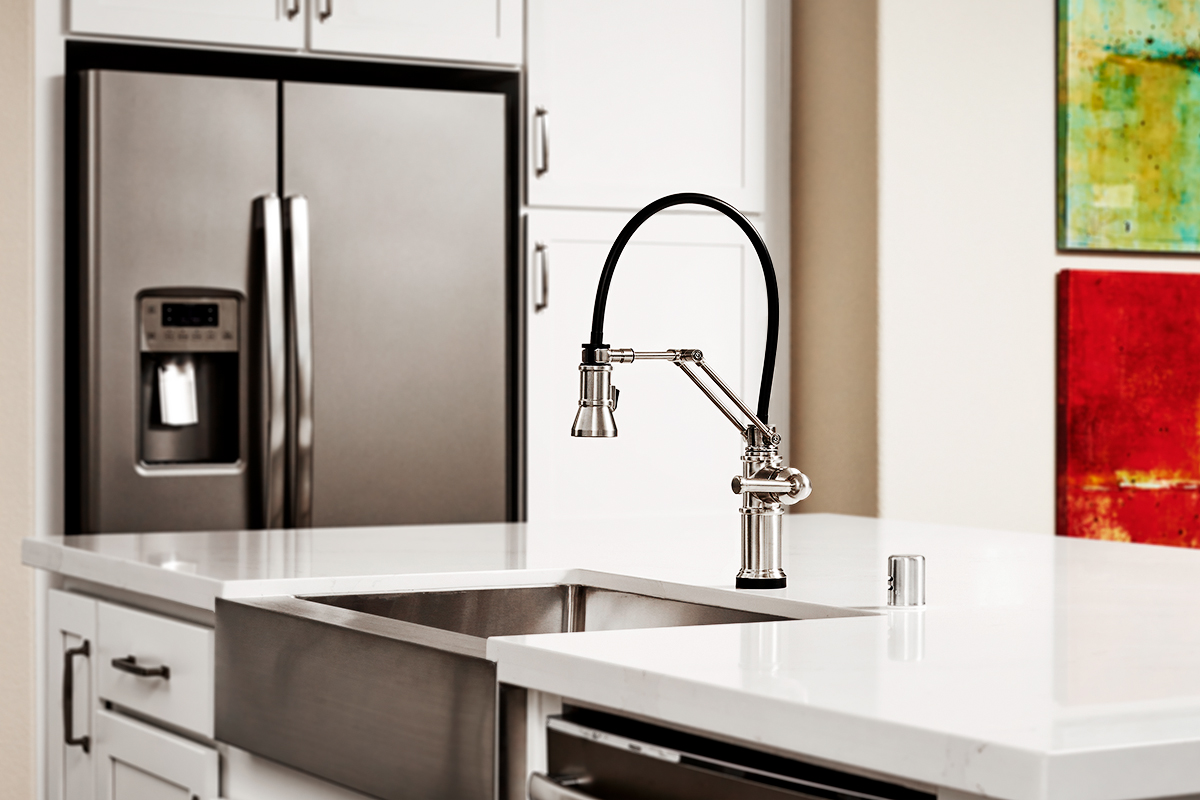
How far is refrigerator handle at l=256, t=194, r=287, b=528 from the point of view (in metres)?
2.95

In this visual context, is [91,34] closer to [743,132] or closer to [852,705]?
[743,132]

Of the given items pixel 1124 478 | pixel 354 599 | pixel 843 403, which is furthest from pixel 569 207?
pixel 354 599

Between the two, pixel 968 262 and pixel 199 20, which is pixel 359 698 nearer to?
pixel 199 20

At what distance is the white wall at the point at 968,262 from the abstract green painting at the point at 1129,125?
0.05 metres

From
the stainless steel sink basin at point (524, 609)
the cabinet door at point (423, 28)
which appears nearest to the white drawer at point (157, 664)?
the stainless steel sink basin at point (524, 609)

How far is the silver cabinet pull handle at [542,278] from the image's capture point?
10.6 ft

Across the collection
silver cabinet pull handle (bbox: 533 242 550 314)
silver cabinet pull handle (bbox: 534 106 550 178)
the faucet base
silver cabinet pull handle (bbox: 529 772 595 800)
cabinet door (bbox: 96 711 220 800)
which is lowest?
cabinet door (bbox: 96 711 220 800)

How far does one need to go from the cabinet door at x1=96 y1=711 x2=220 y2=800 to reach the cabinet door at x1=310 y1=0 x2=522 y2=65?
1747 millimetres

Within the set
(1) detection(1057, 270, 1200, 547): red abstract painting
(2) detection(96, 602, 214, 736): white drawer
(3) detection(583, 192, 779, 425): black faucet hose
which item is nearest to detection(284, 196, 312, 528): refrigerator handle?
(2) detection(96, 602, 214, 736): white drawer

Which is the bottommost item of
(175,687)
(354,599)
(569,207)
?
(175,687)

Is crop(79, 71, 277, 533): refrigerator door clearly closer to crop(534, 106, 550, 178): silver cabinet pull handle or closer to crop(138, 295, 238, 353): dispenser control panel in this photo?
crop(138, 295, 238, 353): dispenser control panel

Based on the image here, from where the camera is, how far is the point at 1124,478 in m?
3.46

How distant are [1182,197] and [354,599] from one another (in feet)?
8.65

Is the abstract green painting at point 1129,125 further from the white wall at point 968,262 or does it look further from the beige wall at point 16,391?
the beige wall at point 16,391
